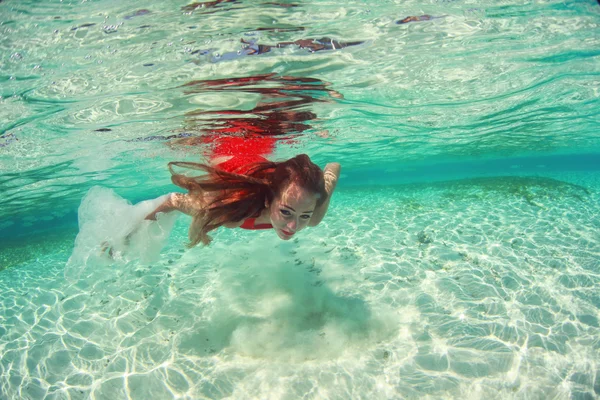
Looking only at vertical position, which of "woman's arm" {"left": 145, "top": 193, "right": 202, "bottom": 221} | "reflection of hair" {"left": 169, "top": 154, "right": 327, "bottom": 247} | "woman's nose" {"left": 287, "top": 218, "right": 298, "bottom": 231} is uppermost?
"reflection of hair" {"left": 169, "top": 154, "right": 327, "bottom": 247}

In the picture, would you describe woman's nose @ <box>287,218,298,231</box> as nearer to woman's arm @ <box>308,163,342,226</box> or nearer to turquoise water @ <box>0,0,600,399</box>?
woman's arm @ <box>308,163,342,226</box>

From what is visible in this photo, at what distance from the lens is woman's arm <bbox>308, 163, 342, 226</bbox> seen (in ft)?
12.2

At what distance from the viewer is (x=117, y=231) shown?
4195 mm

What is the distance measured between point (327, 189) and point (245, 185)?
4.03 ft

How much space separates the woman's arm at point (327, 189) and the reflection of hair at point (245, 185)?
0.33 meters

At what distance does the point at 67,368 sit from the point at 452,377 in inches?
261

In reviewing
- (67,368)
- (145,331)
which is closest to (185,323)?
(145,331)

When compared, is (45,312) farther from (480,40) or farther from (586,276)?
(586,276)

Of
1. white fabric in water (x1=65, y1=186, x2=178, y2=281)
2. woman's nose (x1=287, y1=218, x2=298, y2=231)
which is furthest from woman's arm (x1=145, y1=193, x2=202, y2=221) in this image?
woman's nose (x1=287, y1=218, x2=298, y2=231)

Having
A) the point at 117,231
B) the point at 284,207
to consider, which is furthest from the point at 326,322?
the point at 117,231

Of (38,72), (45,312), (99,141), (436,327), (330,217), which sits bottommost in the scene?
(330,217)

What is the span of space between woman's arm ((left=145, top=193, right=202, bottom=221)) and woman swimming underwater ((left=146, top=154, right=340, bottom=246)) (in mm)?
25

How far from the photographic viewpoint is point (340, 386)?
168 inches

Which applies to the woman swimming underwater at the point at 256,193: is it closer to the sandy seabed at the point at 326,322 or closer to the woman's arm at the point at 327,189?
the woman's arm at the point at 327,189
